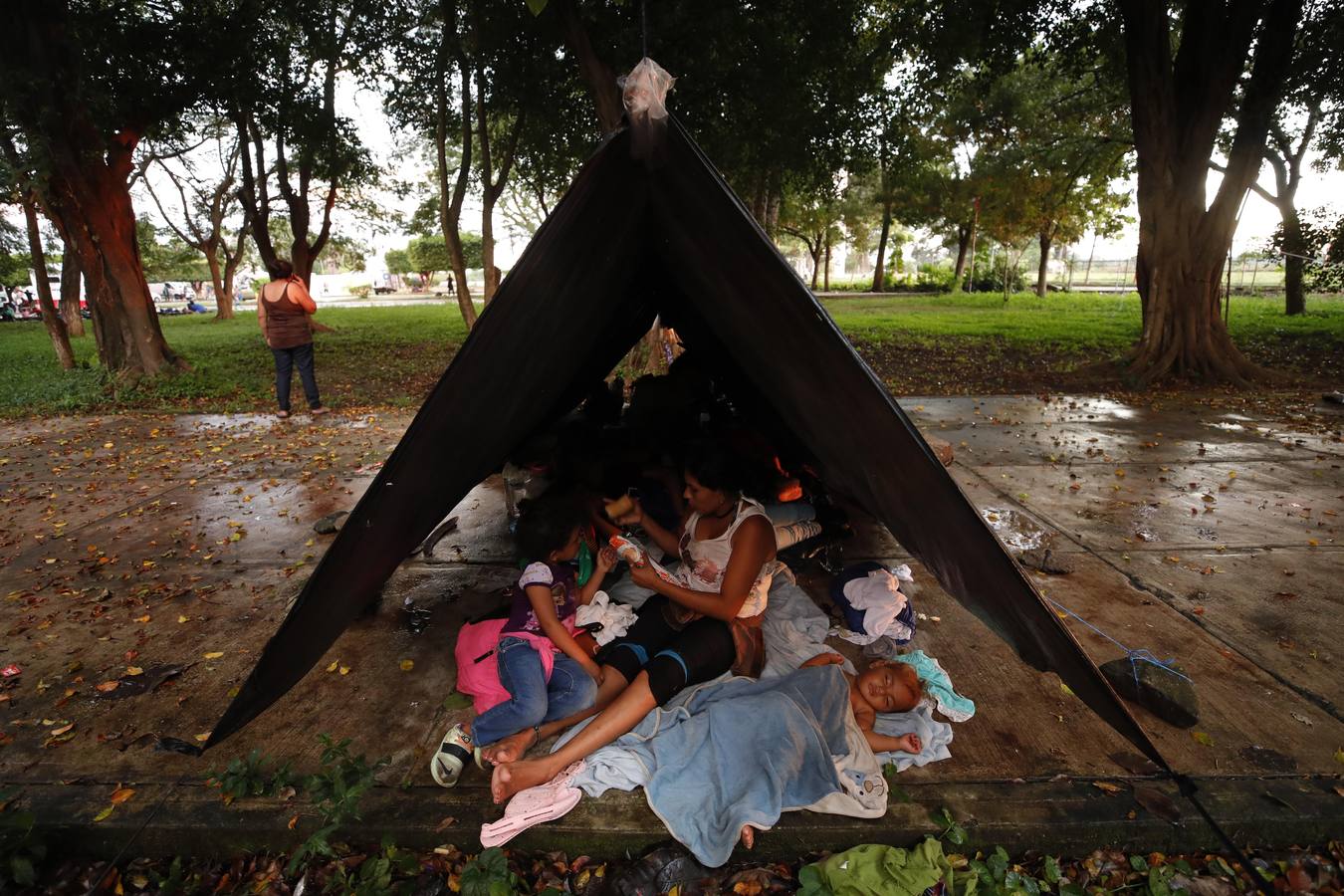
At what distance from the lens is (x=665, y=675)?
2.44m

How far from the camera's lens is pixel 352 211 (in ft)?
89.5

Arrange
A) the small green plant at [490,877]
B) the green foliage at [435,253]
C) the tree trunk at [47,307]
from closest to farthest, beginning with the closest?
the small green plant at [490,877]
the tree trunk at [47,307]
the green foliage at [435,253]

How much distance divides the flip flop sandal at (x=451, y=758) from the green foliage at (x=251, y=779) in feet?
1.64

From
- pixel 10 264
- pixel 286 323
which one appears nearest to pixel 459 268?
pixel 286 323

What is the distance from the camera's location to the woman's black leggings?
8.07 feet

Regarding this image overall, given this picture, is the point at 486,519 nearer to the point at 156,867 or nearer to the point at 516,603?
the point at 516,603

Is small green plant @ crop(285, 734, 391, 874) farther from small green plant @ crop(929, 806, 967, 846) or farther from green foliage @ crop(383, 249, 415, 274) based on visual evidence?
green foliage @ crop(383, 249, 415, 274)

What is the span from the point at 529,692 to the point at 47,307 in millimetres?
17395

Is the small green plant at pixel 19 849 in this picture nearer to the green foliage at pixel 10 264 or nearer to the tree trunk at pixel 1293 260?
the tree trunk at pixel 1293 260

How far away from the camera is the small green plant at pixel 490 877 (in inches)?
75.0

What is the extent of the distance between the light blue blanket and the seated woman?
0.10m

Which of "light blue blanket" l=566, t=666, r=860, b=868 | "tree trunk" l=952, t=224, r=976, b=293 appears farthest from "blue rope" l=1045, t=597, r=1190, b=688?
"tree trunk" l=952, t=224, r=976, b=293

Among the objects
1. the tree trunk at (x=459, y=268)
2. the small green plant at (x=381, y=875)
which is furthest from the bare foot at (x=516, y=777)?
the tree trunk at (x=459, y=268)

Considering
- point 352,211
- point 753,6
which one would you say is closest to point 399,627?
point 753,6
